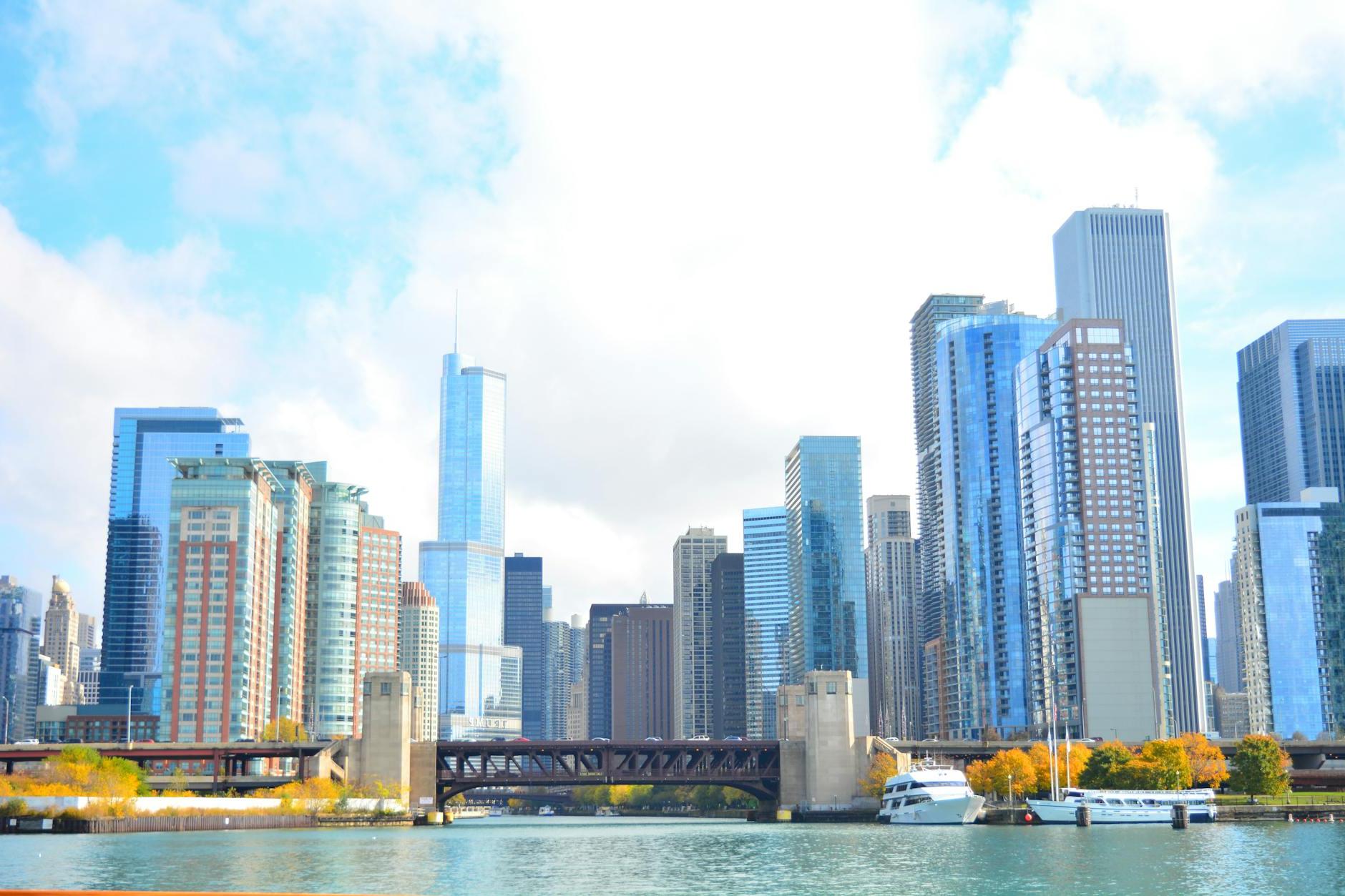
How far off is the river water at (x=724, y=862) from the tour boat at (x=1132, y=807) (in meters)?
6.50

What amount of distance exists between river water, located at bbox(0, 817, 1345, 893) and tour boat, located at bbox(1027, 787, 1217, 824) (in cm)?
650

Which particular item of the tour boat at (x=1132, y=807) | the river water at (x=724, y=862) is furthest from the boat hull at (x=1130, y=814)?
the river water at (x=724, y=862)

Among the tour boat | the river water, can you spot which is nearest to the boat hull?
the tour boat

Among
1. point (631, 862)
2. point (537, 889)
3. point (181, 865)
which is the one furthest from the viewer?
point (631, 862)

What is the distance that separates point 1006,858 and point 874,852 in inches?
664

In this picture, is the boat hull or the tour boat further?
the tour boat

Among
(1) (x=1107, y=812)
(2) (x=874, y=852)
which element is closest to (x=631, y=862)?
(2) (x=874, y=852)

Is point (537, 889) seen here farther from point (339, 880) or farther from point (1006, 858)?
point (1006, 858)

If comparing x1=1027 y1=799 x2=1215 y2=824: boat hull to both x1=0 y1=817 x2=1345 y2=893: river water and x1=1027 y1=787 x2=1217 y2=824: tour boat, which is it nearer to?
x1=1027 y1=787 x2=1217 y2=824: tour boat

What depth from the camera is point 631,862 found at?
138125 mm

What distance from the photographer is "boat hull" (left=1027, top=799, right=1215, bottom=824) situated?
189m

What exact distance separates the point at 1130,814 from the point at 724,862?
7617 centimetres

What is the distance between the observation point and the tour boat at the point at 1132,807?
189 metres

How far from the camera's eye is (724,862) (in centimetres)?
13488
